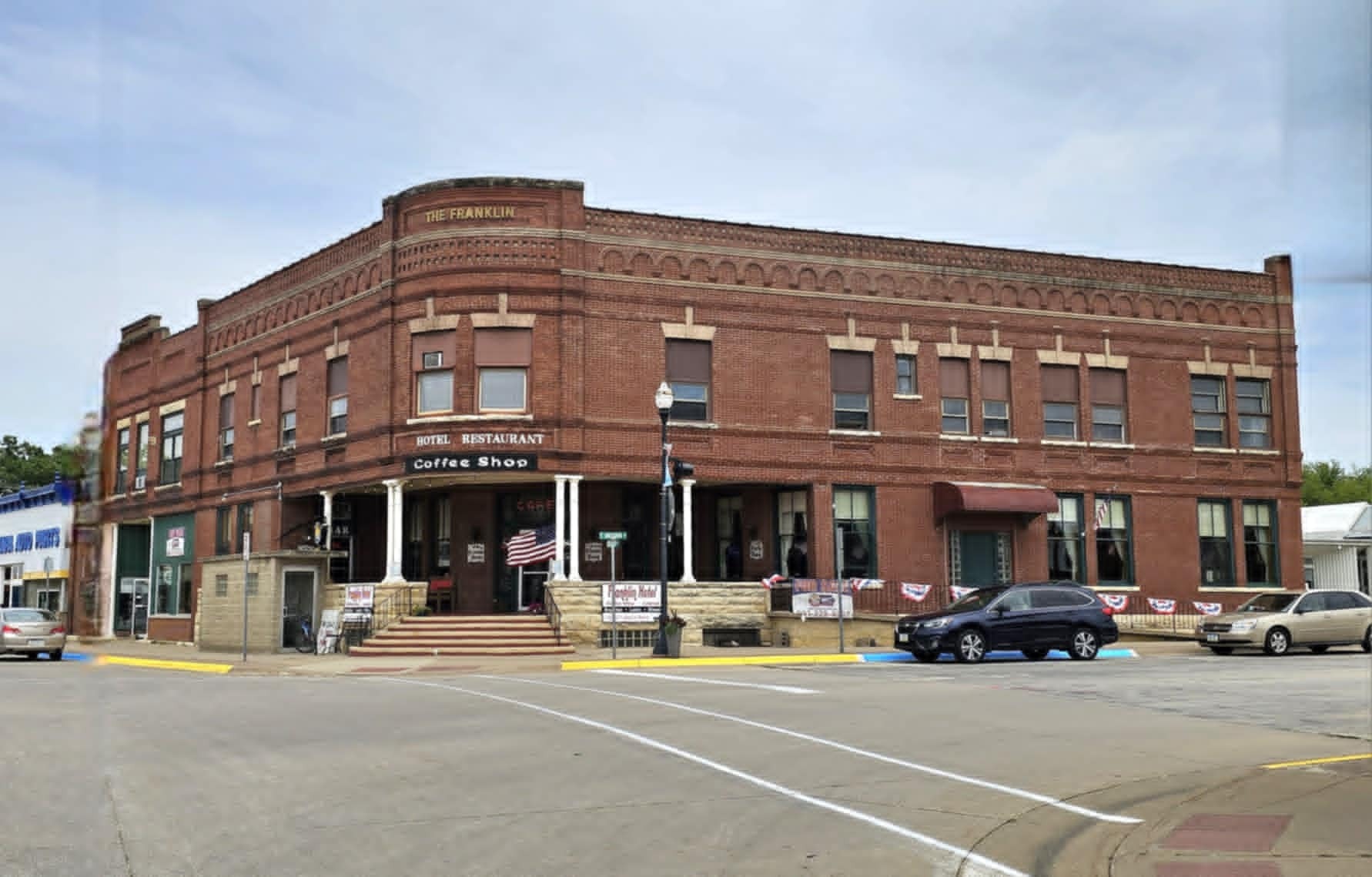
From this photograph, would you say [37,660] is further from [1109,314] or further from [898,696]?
[1109,314]

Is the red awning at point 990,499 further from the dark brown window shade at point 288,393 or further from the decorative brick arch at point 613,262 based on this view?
the dark brown window shade at point 288,393

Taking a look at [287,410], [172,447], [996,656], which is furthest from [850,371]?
[172,447]

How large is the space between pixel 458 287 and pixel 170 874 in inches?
1029

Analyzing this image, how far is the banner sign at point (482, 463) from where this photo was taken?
31781mm

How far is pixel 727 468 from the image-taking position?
33.8m

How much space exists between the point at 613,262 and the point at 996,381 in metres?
11.4

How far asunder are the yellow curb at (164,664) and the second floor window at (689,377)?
40.3ft

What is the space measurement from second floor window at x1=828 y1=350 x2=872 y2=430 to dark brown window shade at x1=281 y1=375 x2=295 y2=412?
612 inches

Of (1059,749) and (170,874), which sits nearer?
(170,874)

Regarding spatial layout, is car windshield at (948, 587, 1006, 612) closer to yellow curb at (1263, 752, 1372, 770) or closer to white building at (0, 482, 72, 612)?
yellow curb at (1263, 752, 1372, 770)

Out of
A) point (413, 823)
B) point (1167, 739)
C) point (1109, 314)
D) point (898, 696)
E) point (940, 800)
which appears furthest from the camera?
point (1109, 314)

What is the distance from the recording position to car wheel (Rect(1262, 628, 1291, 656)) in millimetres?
28250

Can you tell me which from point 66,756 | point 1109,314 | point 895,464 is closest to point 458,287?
point 895,464

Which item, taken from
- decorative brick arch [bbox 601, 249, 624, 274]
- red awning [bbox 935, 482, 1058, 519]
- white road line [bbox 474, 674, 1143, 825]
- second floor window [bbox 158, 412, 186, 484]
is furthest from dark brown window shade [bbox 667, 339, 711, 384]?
second floor window [bbox 158, 412, 186, 484]
